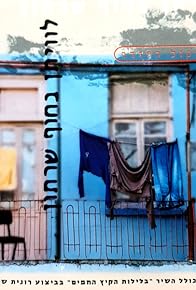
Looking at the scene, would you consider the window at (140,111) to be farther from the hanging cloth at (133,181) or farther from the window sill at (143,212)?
the window sill at (143,212)

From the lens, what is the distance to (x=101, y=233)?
5.00 metres

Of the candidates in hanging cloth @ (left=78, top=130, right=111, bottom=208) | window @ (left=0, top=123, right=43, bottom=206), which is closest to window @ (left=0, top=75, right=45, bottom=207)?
window @ (left=0, top=123, right=43, bottom=206)

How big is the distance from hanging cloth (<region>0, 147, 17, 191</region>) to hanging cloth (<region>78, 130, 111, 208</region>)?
1.69 ft

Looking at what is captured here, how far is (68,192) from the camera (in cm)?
504

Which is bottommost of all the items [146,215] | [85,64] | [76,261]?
[76,261]

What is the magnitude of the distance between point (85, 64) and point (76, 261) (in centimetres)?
150

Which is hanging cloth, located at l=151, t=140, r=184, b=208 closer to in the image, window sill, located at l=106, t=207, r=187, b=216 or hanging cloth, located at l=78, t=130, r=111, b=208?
window sill, located at l=106, t=207, r=187, b=216

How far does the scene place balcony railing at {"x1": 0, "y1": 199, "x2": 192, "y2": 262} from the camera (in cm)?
498

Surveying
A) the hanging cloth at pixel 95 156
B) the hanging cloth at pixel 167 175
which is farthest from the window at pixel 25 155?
the hanging cloth at pixel 167 175

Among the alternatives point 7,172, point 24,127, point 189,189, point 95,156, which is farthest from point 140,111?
point 7,172

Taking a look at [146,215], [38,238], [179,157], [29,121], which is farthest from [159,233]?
[29,121]

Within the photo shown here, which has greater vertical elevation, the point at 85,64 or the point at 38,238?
the point at 85,64

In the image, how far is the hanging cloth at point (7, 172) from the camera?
16.6 ft

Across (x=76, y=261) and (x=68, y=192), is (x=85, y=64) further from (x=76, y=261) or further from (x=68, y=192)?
(x=76, y=261)
